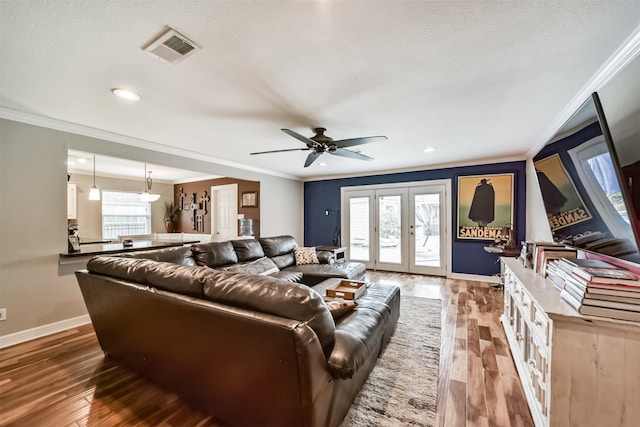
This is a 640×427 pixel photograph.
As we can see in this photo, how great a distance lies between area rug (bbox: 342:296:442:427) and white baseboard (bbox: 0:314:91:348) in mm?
3342

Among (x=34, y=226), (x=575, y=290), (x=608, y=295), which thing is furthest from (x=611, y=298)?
(x=34, y=226)

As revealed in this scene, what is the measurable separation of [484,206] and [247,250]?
438 centimetres

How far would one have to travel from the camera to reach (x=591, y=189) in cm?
159

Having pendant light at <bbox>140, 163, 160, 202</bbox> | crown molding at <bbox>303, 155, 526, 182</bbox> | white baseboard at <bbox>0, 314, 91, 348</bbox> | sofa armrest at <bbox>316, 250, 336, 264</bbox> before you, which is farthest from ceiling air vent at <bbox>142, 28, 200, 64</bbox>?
crown molding at <bbox>303, 155, 526, 182</bbox>

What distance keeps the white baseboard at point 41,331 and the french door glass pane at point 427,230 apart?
18.2 feet

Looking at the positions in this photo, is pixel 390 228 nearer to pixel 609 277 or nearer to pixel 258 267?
pixel 258 267

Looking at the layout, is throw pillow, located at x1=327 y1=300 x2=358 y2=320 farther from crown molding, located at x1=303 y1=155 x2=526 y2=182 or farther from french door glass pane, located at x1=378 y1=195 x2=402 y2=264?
crown molding, located at x1=303 y1=155 x2=526 y2=182

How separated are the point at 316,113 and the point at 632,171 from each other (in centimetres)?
222

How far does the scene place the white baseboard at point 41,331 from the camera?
251 cm

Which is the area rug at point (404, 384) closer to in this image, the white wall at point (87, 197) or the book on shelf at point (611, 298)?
the book on shelf at point (611, 298)

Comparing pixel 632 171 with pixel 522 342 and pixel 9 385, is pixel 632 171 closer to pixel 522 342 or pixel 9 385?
pixel 522 342

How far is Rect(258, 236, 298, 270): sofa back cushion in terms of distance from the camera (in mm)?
4062

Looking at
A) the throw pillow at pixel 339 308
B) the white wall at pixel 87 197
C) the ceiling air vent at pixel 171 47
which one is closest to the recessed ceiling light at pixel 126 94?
the ceiling air vent at pixel 171 47

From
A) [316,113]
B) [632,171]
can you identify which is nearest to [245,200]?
[316,113]
